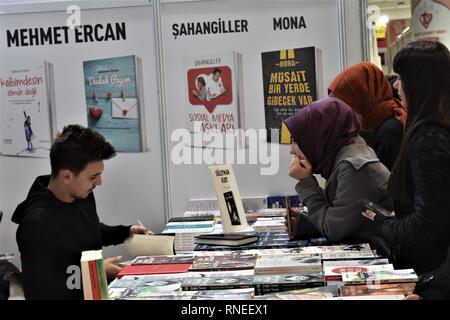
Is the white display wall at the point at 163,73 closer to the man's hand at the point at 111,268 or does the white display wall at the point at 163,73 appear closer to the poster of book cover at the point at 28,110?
the poster of book cover at the point at 28,110

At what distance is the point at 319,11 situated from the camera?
104 inches

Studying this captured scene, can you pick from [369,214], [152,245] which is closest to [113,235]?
[152,245]

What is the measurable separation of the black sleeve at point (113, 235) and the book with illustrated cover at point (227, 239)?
294 mm

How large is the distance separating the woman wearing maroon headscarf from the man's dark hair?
549 millimetres

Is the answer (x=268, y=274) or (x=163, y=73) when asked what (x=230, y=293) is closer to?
(x=268, y=274)

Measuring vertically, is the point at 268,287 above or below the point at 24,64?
below

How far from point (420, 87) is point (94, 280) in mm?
749

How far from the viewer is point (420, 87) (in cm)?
124

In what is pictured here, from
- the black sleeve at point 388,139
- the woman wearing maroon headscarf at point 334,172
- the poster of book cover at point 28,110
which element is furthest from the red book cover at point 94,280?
the poster of book cover at point 28,110

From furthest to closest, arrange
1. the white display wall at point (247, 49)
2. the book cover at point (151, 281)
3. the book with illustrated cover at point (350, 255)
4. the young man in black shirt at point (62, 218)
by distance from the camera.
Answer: the white display wall at point (247, 49), the young man in black shirt at point (62, 218), the book with illustrated cover at point (350, 255), the book cover at point (151, 281)

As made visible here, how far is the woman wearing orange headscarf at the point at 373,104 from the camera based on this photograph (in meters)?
1.96

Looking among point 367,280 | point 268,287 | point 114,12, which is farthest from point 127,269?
point 114,12
